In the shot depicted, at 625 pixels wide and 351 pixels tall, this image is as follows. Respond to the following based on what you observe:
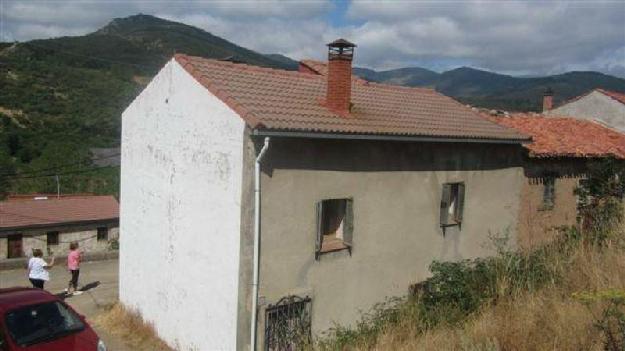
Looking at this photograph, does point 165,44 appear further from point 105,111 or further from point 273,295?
point 273,295

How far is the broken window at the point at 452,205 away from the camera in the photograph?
1239cm

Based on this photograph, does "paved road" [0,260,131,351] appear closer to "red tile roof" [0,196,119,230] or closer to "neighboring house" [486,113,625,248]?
"red tile roof" [0,196,119,230]

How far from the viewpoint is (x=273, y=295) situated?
9477 millimetres

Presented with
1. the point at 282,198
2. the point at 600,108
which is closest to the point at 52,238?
the point at 282,198

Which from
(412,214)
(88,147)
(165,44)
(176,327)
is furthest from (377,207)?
(165,44)

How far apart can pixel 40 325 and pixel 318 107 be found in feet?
19.5

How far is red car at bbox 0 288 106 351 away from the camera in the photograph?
26.8 ft

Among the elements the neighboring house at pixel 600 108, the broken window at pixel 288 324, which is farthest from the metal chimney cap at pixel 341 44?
the neighboring house at pixel 600 108

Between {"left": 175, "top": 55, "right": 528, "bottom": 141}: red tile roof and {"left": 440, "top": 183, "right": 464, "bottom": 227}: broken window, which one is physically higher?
{"left": 175, "top": 55, "right": 528, "bottom": 141}: red tile roof

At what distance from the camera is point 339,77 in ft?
36.0

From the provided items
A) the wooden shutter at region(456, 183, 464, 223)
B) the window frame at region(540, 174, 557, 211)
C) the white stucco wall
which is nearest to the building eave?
the white stucco wall

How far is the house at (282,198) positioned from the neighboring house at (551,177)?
58.9 inches

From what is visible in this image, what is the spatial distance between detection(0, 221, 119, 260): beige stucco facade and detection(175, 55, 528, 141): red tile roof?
875 inches

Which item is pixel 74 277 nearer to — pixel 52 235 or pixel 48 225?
pixel 48 225
